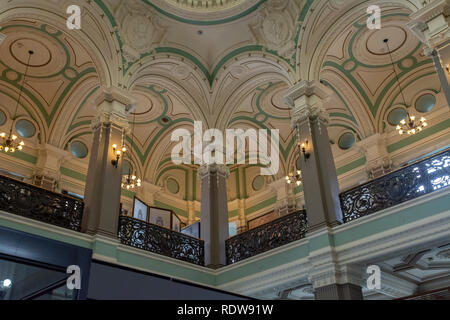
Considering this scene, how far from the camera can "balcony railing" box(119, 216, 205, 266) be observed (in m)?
10.1

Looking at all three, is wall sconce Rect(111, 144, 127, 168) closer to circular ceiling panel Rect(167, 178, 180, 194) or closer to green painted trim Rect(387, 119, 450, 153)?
circular ceiling panel Rect(167, 178, 180, 194)

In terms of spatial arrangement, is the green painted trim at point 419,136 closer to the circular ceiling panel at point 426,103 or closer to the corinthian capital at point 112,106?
the circular ceiling panel at point 426,103

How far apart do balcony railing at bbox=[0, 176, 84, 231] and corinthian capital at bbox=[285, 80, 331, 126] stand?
5738 millimetres

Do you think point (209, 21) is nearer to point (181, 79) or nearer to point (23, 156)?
point (181, 79)

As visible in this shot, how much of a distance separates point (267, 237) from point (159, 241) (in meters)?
2.66

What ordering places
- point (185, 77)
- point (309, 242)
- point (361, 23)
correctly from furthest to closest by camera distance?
point (185, 77)
point (361, 23)
point (309, 242)

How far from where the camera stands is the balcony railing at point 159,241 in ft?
33.0

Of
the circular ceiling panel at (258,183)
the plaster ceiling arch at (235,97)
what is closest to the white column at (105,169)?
the plaster ceiling arch at (235,97)

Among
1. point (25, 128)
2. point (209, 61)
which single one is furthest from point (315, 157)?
point (25, 128)

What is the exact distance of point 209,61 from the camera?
530 inches
